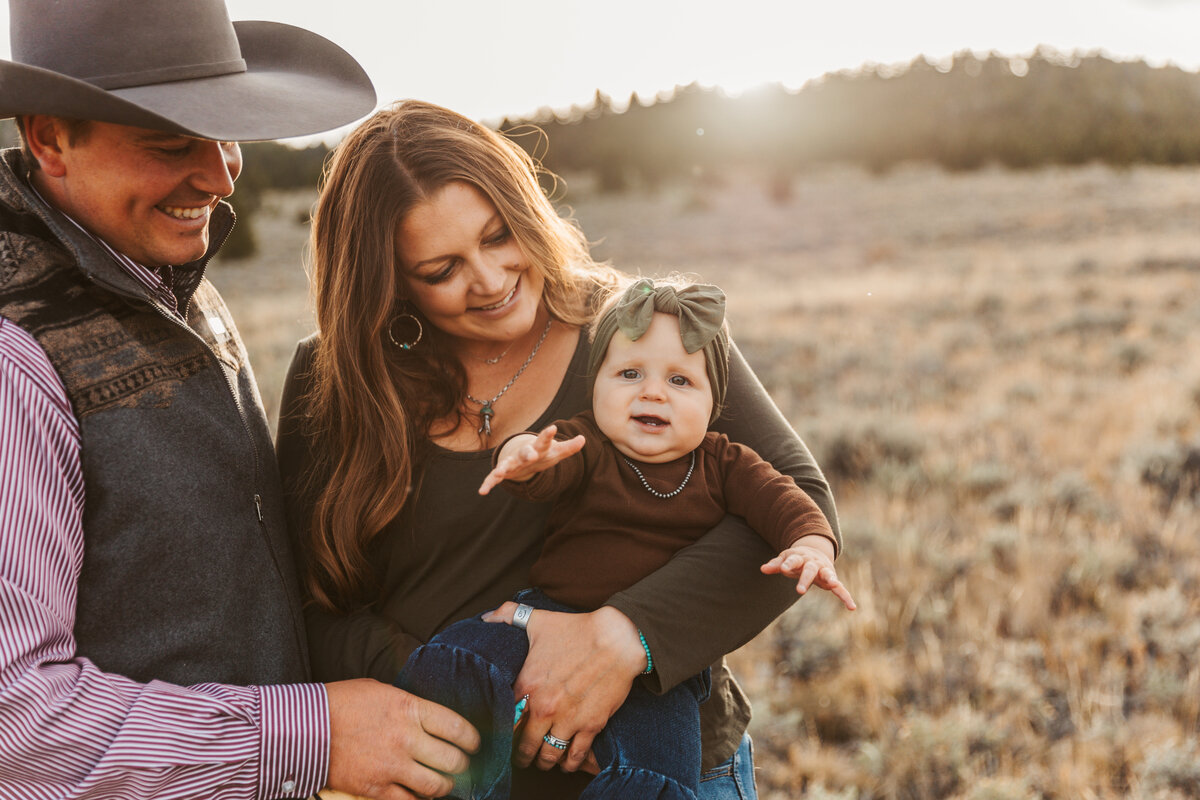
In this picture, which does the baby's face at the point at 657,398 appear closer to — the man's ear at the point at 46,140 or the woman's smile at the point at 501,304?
the woman's smile at the point at 501,304

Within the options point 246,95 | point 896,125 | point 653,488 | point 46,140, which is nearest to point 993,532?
point 653,488

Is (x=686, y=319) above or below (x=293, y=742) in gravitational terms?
above

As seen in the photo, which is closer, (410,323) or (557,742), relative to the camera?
(557,742)

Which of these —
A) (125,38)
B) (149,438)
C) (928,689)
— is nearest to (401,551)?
(149,438)

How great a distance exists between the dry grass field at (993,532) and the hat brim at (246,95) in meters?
1.15

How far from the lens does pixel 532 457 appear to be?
189 cm

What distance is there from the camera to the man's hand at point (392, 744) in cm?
188

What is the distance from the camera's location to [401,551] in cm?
235

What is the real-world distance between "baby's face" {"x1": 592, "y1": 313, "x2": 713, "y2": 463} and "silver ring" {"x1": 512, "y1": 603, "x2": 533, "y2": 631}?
1.49 feet

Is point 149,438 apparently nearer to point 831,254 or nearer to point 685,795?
point 685,795

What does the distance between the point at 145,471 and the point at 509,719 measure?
3.04 feet

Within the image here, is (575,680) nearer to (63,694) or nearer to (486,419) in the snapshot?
(486,419)

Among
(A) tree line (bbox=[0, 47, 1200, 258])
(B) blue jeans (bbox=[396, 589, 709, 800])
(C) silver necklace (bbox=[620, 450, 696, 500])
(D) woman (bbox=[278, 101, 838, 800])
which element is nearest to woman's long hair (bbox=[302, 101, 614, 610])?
(D) woman (bbox=[278, 101, 838, 800])

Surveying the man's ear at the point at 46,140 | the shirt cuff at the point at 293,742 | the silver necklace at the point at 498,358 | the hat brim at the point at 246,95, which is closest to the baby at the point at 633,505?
the shirt cuff at the point at 293,742
